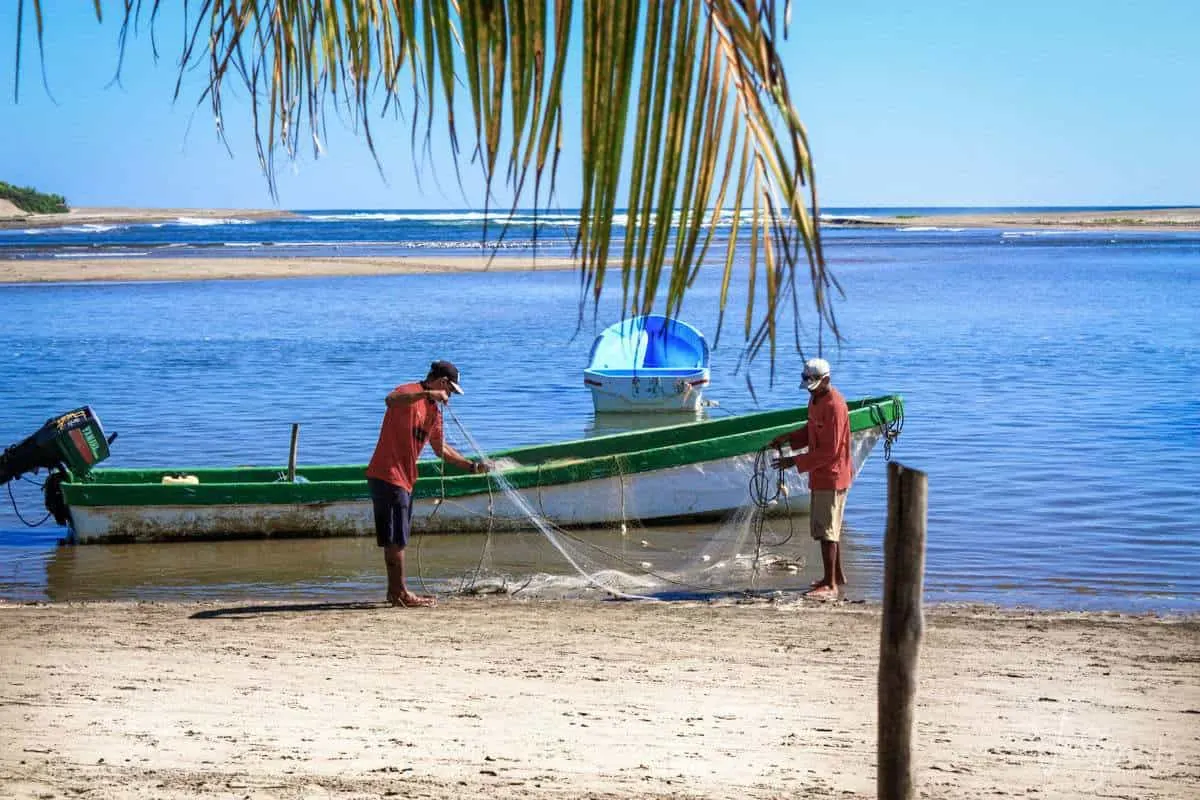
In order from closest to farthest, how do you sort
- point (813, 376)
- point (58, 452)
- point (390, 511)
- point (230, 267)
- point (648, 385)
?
point (390, 511)
point (813, 376)
point (58, 452)
point (648, 385)
point (230, 267)

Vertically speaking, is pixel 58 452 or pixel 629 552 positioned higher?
pixel 58 452

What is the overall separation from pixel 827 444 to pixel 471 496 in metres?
4.02

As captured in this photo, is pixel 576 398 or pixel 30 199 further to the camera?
pixel 30 199

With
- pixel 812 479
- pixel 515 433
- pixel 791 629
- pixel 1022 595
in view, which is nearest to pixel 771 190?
pixel 791 629

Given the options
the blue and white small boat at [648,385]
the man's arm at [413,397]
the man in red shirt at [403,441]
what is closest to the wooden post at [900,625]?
the man in red shirt at [403,441]

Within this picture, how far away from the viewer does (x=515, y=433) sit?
18.5 m

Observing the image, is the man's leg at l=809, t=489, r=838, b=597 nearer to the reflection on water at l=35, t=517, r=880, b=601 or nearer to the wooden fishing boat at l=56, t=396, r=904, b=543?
the reflection on water at l=35, t=517, r=880, b=601

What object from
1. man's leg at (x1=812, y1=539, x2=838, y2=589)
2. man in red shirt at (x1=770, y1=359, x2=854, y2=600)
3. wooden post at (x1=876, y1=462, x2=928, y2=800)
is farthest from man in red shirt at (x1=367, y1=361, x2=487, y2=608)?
wooden post at (x1=876, y1=462, x2=928, y2=800)

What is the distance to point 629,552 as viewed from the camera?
12.1 meters

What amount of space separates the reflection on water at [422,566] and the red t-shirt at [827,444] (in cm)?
110

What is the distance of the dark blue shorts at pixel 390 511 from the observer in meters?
8.91

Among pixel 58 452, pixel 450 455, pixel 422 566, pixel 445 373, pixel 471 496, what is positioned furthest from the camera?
pixel 471 496

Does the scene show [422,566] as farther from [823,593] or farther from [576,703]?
[576,703]

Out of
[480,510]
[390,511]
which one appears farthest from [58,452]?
[390,511]
